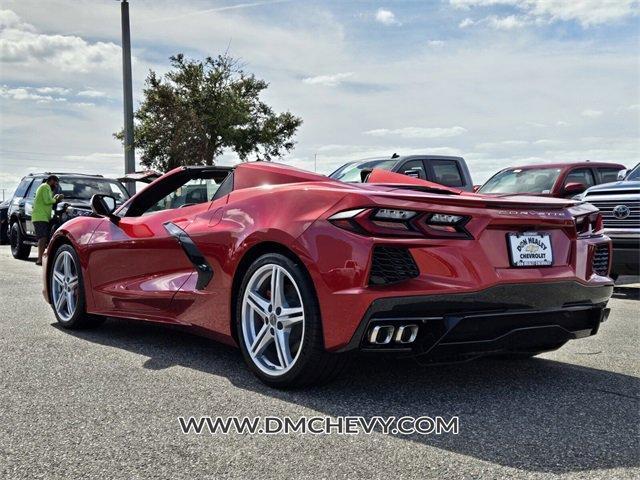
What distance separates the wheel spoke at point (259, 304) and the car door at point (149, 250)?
614mm

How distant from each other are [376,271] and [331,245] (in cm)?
27

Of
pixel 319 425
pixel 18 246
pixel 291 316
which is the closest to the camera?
pixel 319 425

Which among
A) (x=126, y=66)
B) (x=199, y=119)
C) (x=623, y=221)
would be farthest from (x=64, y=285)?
(x=199, y=119)

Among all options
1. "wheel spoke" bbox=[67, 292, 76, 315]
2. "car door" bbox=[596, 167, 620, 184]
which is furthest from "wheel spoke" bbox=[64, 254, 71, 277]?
"car door" bbox=[596, 167, 620, 184]

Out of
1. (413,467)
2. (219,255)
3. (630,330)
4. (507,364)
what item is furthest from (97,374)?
(630,330)

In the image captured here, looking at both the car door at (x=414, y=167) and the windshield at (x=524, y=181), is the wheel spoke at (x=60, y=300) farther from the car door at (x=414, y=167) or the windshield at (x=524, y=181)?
the windshield at (x=524, y=181)

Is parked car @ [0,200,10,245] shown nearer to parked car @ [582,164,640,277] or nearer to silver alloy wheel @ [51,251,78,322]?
silver alloy wheel @ [51,251,78,322]

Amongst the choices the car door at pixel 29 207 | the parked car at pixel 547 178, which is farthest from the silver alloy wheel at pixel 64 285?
the car door at pixel 29 207

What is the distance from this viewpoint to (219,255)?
14.1 feet

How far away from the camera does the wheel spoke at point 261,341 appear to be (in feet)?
13.1

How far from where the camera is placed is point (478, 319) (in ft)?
11.5

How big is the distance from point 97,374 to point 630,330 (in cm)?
422

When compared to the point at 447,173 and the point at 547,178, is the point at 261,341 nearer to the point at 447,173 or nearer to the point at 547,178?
the point at 547,178

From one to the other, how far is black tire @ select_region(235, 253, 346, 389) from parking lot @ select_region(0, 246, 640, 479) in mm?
82
